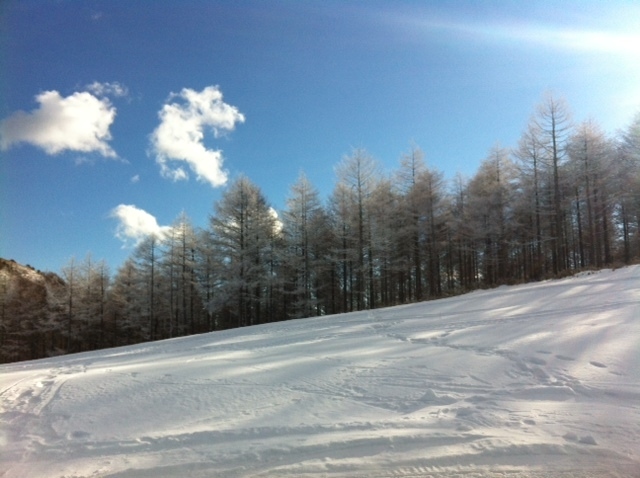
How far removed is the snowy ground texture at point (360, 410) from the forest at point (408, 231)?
19985mm

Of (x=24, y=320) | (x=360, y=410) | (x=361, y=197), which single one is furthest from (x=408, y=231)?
(x=24, y=320)

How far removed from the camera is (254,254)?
104 feet

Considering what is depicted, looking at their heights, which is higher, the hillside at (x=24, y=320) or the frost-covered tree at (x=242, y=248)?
the frost-covered tree at (x=242, y=248)

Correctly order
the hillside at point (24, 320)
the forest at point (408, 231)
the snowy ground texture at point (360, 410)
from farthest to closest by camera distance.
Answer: the hillside at point (24, 320) < the forest at point (408, 231) < the snowy ground texture at point (360, 410)

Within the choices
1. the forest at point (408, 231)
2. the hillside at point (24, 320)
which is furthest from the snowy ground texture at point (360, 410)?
the hillside at point (24, 320)

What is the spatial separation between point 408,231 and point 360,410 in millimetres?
28014

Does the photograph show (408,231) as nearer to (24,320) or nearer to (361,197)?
(361,197)

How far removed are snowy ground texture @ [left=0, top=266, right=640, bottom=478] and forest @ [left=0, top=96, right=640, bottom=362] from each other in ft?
65.6

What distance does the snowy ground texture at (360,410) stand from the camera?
3539 mm

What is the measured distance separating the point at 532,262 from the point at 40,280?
6081 cm

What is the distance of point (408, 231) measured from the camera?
104 ft

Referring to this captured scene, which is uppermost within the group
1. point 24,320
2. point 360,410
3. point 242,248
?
point 242,248

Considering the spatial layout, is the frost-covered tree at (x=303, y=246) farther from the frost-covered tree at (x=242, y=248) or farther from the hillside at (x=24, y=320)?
the hillside at (x=24, y=320)

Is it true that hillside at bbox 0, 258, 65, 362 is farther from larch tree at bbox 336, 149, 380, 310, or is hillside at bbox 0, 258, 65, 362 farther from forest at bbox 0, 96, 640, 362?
larch tree at bbox 336, 149, 380, 310
